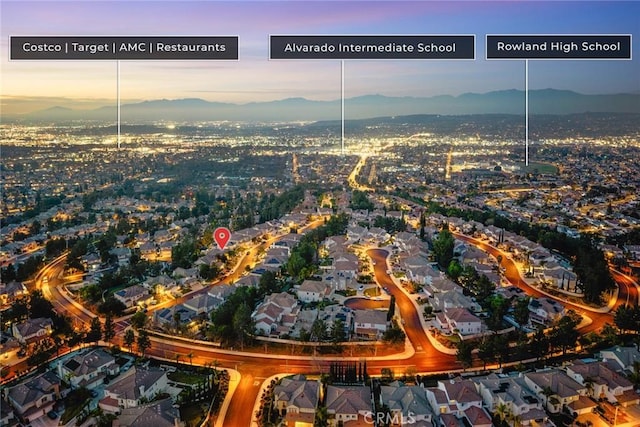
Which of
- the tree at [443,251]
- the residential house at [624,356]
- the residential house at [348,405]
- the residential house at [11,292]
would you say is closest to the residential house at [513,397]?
the residential house at [348,405]

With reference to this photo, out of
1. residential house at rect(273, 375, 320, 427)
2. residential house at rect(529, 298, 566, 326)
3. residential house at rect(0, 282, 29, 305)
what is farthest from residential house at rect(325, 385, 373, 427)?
residential house at rect(0, 282, 29, 305)

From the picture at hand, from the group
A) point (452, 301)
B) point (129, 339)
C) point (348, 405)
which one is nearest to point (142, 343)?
point (129, 339)

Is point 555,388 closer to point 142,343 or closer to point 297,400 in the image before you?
point 297,400

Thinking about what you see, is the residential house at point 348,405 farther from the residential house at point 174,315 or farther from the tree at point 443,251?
the tree at point 443,251

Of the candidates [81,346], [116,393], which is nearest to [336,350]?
[116,393]

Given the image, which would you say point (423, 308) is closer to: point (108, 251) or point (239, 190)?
point (108, 251)
